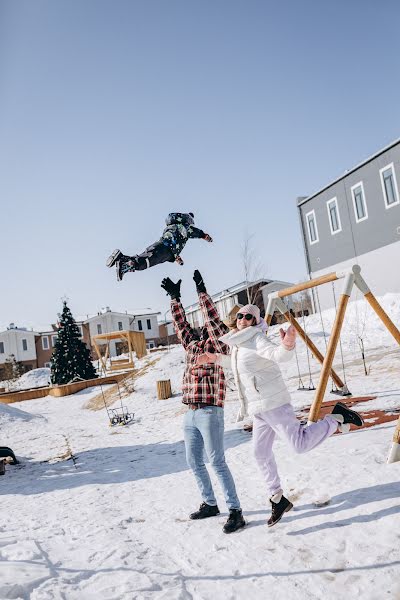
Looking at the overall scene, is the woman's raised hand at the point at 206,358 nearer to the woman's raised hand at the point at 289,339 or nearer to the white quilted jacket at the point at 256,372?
the white quilted jacket at the point at 256,372

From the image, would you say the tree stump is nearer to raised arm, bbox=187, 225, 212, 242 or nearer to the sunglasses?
raised arm, bbox=187, 225, 212, 242

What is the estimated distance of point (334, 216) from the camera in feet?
81.7

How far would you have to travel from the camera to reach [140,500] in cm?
529

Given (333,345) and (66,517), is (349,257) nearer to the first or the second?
(333,345)

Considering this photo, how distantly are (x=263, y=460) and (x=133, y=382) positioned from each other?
16.8 metres

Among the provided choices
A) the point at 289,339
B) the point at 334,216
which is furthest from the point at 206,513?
the point at 334,216

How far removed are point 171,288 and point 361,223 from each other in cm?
2067

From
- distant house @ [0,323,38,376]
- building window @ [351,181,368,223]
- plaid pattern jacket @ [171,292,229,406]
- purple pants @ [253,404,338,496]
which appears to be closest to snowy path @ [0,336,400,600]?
purple pants @ [253,404,338,496]

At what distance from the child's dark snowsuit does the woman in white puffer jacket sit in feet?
3.98

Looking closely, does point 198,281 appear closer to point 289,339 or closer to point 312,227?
point 289,339

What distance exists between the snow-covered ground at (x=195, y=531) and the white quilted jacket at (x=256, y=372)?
0.99 m

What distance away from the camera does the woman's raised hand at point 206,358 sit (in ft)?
12.9

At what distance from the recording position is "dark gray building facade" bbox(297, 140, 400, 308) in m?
21.4

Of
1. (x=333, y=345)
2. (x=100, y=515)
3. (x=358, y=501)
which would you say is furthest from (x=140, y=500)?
(x=333, y=345)
